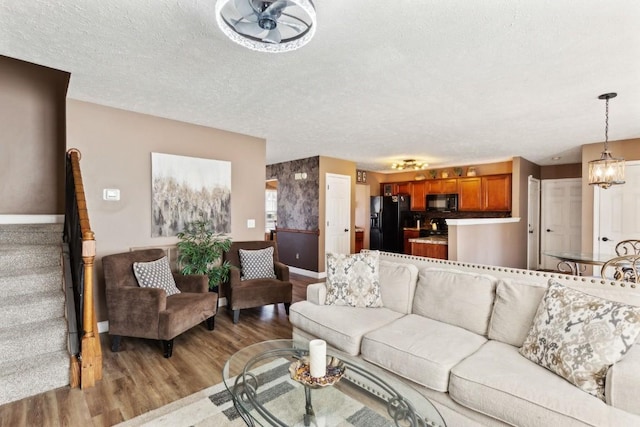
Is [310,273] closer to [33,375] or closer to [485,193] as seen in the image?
[485,193]

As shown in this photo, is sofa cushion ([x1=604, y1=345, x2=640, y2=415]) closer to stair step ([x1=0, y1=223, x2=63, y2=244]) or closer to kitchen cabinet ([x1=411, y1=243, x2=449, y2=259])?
kitchen cabinet ([x1=411, y1=243, x2=449, y2=259])

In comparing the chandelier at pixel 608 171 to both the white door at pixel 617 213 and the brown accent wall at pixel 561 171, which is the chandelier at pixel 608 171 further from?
the brown accent wall at pixel 561 171

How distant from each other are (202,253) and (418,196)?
18.4 feet

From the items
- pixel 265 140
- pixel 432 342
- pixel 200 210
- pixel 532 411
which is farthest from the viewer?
pixel 265 140

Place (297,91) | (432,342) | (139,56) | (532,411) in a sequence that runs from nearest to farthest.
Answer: (532,411) < (432,342) < (139,56) < (297,91)

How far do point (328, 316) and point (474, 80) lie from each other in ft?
7.32

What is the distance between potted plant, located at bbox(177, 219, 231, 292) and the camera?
360cm

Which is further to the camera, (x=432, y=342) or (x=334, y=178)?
(x=334, y=178)

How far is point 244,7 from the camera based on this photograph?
157cm

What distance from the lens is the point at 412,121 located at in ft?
12.3

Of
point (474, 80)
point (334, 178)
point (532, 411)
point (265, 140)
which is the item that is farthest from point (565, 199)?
point (532, 411)

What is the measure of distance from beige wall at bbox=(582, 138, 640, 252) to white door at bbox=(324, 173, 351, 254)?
3.92m

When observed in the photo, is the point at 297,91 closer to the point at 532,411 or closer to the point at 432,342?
the point at 432,342

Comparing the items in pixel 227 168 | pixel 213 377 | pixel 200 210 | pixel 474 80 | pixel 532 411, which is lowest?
pixel 213 377
